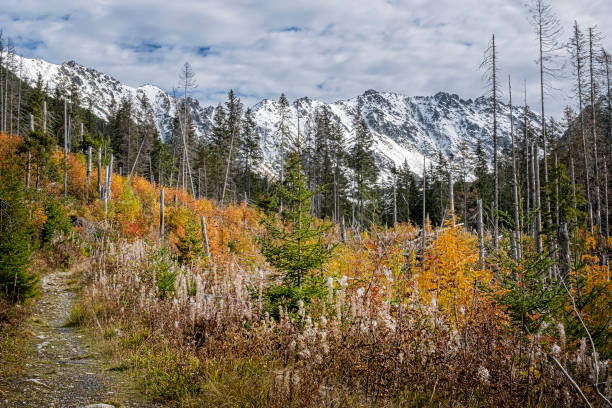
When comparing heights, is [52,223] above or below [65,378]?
above

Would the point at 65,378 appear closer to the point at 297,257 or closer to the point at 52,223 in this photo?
the point at 297,257

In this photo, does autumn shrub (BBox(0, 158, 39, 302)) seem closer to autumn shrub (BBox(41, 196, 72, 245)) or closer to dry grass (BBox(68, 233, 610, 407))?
dry grass (BBox(68, 233, 610, 407))

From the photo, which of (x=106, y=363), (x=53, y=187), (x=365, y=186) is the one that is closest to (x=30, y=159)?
(x=53, y=187)

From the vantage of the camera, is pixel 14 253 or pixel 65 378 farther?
pixel 14 253

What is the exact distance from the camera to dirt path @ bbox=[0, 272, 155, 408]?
405 centimetres

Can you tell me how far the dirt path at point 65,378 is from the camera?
4051 mm

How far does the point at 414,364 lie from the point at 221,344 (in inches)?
99.0

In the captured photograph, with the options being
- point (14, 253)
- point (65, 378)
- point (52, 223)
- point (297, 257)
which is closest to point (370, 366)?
point (297, 257)

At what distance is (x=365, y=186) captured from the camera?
41.4m

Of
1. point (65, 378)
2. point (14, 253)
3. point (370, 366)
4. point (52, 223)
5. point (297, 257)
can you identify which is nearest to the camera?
point (370, 366)

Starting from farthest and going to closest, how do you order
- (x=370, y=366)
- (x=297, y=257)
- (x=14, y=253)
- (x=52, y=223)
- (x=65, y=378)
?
(x=52, y=223) → (x=14, y=253) → (x=297, y=257) → (x=65, y=378) → (x=370, y=366)

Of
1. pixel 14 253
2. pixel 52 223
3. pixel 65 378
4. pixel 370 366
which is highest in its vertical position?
pixel 52 223

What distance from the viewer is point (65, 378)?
485 centimetres

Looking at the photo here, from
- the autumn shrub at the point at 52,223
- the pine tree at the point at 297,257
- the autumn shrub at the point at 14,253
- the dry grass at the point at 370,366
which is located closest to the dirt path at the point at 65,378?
the dry grass at the point at 370,366
